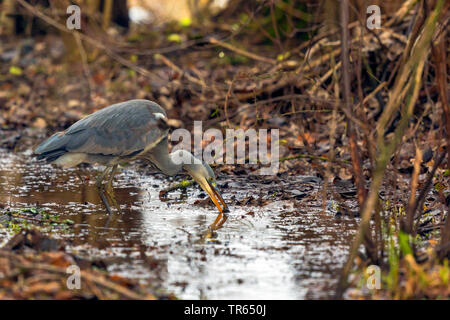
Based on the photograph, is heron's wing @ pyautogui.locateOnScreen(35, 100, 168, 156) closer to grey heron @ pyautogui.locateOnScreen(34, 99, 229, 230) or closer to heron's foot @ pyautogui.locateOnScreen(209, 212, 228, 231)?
grey heron @ pyautogui.locateOnScreen(34, 99, 229, 230)

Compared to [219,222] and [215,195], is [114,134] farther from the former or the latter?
[219,222]

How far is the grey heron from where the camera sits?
7312 mm

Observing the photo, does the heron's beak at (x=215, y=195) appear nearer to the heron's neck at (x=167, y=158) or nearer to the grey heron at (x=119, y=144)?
the grey heron at (x=119, y=144)

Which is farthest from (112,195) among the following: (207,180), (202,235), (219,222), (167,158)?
(202,235)

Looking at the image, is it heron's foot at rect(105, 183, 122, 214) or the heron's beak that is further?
heron's foot at rect(105, 183, 122, 214)

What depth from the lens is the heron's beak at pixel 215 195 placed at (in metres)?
6.88

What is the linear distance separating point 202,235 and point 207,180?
1.40 m

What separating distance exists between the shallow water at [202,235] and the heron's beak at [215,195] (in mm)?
117

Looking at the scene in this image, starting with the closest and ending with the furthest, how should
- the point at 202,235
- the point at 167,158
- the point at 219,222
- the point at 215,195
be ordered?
1. the point at 202,235
2. the point at 219,222
3. the point at 215,195
4. the point at 167,158

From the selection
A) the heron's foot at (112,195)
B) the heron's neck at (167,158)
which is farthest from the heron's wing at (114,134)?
the heron's foot at (112,195)

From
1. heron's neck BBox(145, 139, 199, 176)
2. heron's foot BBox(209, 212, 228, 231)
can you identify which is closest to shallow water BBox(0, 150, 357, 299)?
heron's foot BBox(209, 212, 228, 231)

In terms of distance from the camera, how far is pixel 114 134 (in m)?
7.42
